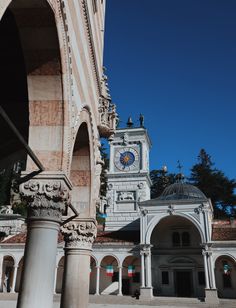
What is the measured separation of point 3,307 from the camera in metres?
20.6

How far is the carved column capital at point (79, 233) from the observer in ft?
24.8

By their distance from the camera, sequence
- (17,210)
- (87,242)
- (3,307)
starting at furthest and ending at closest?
(17,210)
(3,307)
(87,242)

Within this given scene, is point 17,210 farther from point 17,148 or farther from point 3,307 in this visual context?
point 17,148

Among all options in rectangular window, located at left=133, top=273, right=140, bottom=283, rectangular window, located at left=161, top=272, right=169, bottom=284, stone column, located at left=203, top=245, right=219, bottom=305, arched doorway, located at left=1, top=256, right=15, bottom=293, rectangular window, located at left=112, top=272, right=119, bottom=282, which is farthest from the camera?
arched doorway, located at left=1, top=256, right=15, bottom=293

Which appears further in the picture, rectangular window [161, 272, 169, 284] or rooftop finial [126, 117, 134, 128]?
rooftop finial [126, 117, 134, 128]

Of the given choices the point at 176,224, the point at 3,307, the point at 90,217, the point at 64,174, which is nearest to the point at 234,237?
the point at 176,224

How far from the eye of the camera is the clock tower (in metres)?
35.3

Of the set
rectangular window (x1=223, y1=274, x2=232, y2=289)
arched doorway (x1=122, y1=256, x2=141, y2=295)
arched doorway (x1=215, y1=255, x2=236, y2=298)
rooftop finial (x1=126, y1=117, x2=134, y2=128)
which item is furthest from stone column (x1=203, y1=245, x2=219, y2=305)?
rooftop finial (x1=126, y1=117, x2=134, y2=128)

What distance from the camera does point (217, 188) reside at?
53.8 metres

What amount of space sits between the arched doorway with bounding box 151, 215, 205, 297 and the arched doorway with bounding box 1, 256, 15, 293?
1434 cm

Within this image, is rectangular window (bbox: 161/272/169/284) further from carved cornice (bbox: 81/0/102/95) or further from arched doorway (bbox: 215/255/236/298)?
carved cornice (bbox: 81/0/102/95)

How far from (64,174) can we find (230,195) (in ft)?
170

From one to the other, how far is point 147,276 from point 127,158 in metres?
13.6

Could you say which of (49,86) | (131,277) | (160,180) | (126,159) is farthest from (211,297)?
(160,180)
